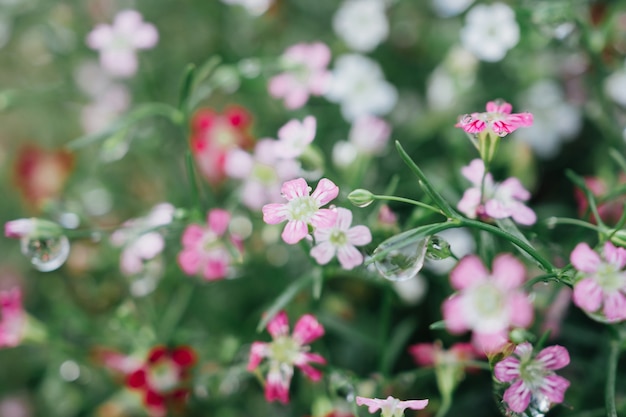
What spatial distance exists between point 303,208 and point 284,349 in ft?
0.63

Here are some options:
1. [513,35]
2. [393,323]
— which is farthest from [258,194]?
[513,35]

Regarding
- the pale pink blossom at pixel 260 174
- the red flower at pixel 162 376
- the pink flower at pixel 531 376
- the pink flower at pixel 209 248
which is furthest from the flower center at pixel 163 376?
the pink flower at pixel 531 376

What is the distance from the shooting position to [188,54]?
139 cm

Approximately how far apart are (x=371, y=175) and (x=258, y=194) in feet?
0.87

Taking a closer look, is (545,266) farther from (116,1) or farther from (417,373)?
(116,1)

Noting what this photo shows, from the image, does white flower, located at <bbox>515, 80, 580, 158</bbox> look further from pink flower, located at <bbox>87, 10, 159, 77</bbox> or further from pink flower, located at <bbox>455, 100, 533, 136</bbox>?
pink flower, located at <bbox>87, 10, 159, 77</bbox>

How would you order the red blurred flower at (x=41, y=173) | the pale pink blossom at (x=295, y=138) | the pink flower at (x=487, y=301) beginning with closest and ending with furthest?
the pink flower at (x=487, y=301) → the pale pink blossom at (x=295, y=138) → the red blurred flower at (x=41, y=173)

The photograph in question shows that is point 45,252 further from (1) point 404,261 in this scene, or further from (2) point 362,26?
(2) point 362,26

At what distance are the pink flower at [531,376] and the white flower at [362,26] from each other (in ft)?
2.44

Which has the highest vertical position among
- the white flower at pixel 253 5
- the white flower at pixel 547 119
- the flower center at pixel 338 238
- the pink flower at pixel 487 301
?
the white flower at pixel 253 5

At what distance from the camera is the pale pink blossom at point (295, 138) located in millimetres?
827

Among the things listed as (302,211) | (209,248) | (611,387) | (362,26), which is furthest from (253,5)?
(611,387)

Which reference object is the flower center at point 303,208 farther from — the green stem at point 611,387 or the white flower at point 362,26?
the white flower at point 362,26

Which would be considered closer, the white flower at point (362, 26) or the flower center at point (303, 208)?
the flower center at point (303, 208)
